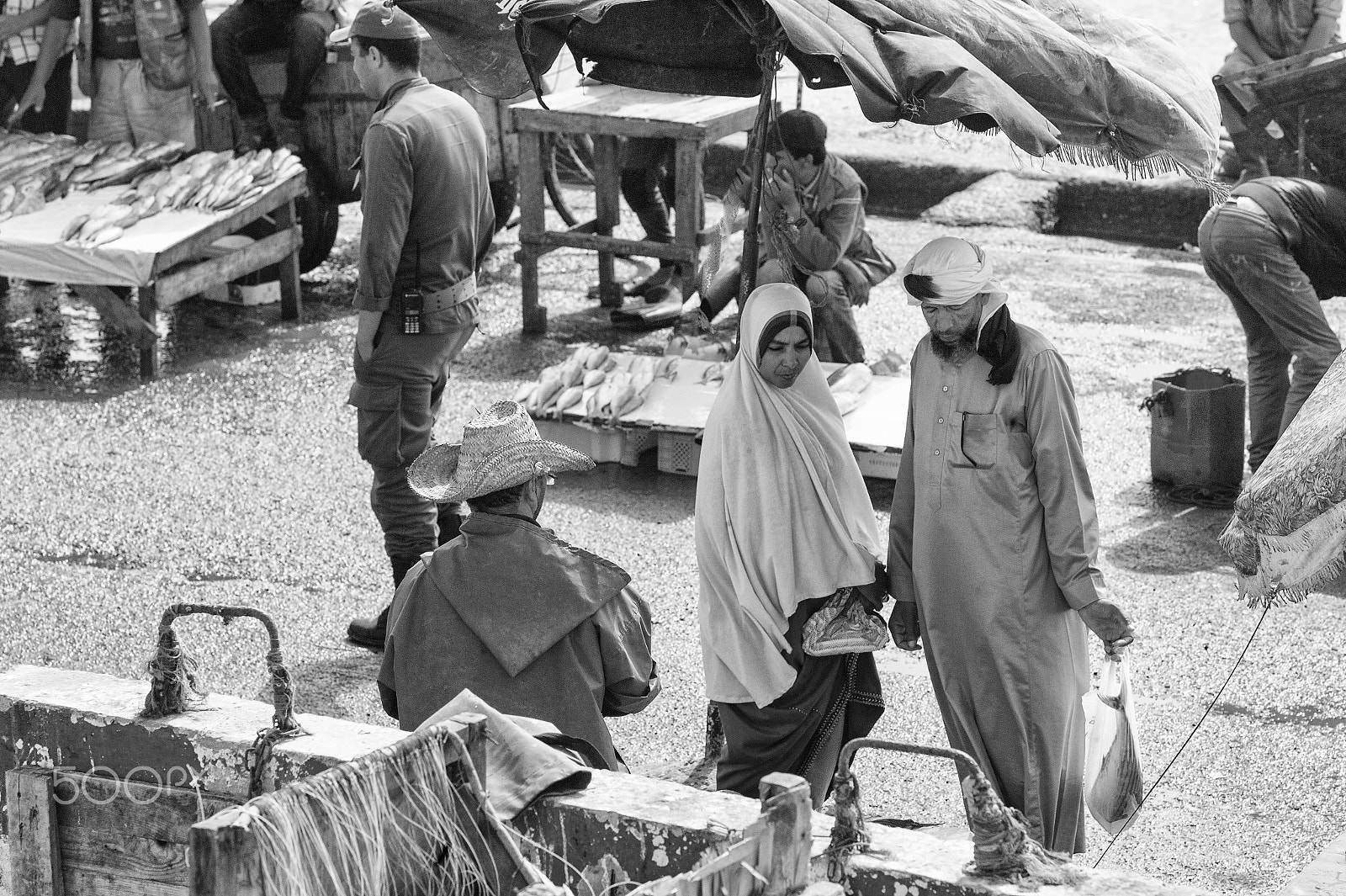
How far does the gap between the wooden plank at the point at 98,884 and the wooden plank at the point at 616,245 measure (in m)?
6.57

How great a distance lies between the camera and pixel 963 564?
4109 millimetres

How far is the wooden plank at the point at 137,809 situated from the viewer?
11.0 ft

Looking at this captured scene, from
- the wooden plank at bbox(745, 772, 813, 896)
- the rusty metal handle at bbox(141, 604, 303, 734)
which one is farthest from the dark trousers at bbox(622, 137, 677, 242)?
the wooden plank at bbox(745, 772, 813, 896)

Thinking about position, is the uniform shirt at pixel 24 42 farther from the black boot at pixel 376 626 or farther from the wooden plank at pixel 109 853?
the wooden plank at pixel 109 853

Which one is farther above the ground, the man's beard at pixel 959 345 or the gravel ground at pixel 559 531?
the man's beard at pixel 959 345

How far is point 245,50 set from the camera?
1103 centimetres

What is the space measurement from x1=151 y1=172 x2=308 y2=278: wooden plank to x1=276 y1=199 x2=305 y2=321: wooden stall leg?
0.55 feet

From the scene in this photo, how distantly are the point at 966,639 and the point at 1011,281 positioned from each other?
7.01m

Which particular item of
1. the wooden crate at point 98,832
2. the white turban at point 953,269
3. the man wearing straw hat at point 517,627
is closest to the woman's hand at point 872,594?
the man wearing straw hat at point 517,627

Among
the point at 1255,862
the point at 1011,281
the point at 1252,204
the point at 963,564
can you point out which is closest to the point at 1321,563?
the point at 963,564

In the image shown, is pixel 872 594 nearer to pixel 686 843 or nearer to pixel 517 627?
pixel 517 627

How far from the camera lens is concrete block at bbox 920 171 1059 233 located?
1222 centimetres

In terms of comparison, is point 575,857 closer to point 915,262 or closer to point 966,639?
point 966,639

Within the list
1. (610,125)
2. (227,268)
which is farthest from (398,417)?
(227,268)
